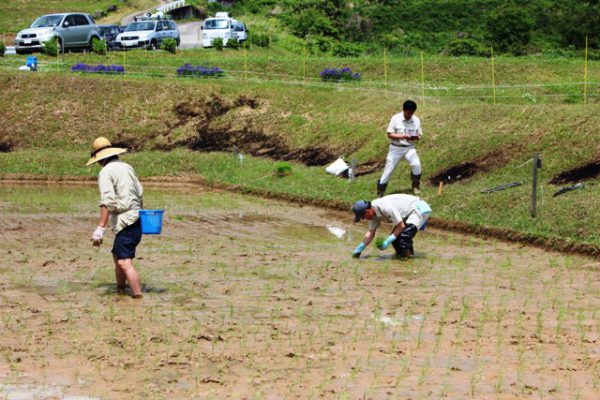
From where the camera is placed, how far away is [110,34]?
1839 inches

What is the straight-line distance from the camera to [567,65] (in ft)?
114

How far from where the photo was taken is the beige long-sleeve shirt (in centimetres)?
1190

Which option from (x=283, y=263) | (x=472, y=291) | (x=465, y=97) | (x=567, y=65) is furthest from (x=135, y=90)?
(x=472, y=291)

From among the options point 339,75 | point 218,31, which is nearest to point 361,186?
point 339,75

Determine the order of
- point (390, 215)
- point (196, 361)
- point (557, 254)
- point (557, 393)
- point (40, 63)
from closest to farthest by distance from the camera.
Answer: point (557, 393) < point (196, 361) < point (390, 215) < point (557, 254) < point (40, 63)

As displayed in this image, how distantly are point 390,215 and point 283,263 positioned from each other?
5.27 ft

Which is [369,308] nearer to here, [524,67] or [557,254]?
[557,254]

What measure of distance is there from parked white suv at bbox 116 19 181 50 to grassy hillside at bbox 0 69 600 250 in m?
9.06

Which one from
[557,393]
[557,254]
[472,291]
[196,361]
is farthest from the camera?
[557,254]

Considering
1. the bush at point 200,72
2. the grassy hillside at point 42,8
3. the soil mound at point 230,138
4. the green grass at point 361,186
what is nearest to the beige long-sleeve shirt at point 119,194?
the green grass at point 361,186

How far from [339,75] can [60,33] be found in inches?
510

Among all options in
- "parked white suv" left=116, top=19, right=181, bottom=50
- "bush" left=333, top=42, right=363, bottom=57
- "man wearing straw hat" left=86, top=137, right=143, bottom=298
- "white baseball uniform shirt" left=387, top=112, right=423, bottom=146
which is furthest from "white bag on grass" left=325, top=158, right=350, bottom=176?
"bush" left=333, top=42, right=363, bottom=57

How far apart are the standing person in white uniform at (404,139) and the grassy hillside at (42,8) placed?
40.0m

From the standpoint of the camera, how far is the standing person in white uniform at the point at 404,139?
19.2m
